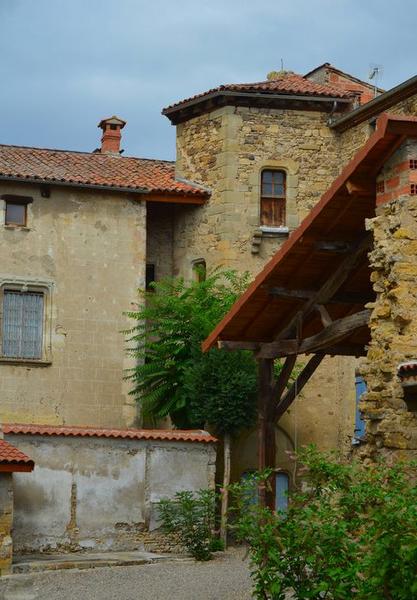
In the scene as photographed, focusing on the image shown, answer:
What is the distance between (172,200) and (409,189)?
15.9 meters

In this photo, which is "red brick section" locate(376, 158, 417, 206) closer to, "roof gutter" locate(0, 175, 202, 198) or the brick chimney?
"roof gutter" locate(0, 175, 202, 198)

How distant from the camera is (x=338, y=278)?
1462cm

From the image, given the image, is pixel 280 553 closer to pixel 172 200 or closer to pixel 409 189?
pixel 409 189

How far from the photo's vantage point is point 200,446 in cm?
2261

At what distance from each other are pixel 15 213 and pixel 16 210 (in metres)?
0.07

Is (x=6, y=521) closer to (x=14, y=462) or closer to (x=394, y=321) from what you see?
(x=14, y=462)

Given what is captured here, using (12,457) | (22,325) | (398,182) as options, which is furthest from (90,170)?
(398,182)

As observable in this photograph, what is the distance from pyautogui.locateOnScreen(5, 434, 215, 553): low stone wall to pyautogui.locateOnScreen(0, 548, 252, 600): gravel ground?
1904 millimetres

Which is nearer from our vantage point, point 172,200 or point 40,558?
point 40,558

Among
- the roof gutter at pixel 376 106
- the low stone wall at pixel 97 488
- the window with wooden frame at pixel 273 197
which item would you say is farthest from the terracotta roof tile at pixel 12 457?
the roof gutter at pixel 376 106

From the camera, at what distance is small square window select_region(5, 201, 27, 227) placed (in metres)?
26.7

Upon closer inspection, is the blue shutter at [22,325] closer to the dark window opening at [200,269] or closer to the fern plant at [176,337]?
the fern plant at [176,337]

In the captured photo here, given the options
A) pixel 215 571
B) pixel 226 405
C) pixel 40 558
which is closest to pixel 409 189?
pixel 215 571

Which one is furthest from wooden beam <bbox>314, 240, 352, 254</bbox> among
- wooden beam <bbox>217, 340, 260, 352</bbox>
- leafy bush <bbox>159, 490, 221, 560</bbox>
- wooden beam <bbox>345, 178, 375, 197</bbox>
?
leafy bush <bbox>159, 490, 221, 560</bbox>
